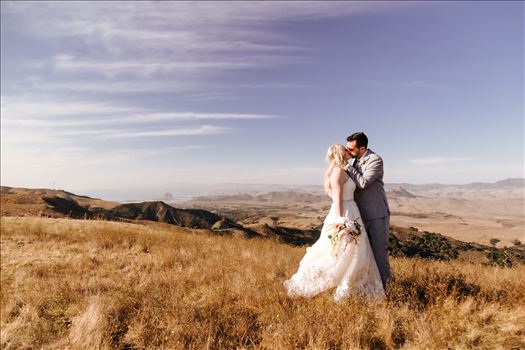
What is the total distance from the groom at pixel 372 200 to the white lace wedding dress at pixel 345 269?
0.58 ft

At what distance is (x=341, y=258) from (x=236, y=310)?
1.77 metres

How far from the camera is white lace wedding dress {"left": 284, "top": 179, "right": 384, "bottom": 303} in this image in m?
5.45

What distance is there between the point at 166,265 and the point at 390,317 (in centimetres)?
551

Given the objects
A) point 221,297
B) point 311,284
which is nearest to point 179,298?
point 221,297

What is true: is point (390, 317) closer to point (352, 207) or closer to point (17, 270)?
point (352, 207)

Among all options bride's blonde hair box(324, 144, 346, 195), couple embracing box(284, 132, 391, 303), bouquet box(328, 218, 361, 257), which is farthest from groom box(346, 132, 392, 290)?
bouquet box(328, 218, 361, 257)

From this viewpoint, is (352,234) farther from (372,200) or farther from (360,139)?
(360,139)

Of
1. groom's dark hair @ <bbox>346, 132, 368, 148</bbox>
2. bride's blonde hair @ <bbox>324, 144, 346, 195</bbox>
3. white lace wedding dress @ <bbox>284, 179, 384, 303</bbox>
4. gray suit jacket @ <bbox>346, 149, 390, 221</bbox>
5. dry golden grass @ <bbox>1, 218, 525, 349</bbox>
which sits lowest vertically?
dry golden grass @ <bbox>1, 218, 525, 349</bbox>

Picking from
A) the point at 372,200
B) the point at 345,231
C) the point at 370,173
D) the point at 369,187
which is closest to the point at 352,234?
the point at 345,231

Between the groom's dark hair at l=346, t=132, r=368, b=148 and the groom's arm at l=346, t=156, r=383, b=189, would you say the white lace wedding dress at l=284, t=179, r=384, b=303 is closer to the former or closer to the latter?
the groom's arm at l=346, t=156, r=383, b=189

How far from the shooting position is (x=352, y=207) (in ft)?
18.8

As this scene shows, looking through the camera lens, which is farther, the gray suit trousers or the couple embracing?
the gray suit trousers

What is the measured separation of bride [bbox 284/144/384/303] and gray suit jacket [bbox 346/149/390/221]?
0.17 m

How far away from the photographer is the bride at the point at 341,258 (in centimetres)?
547
